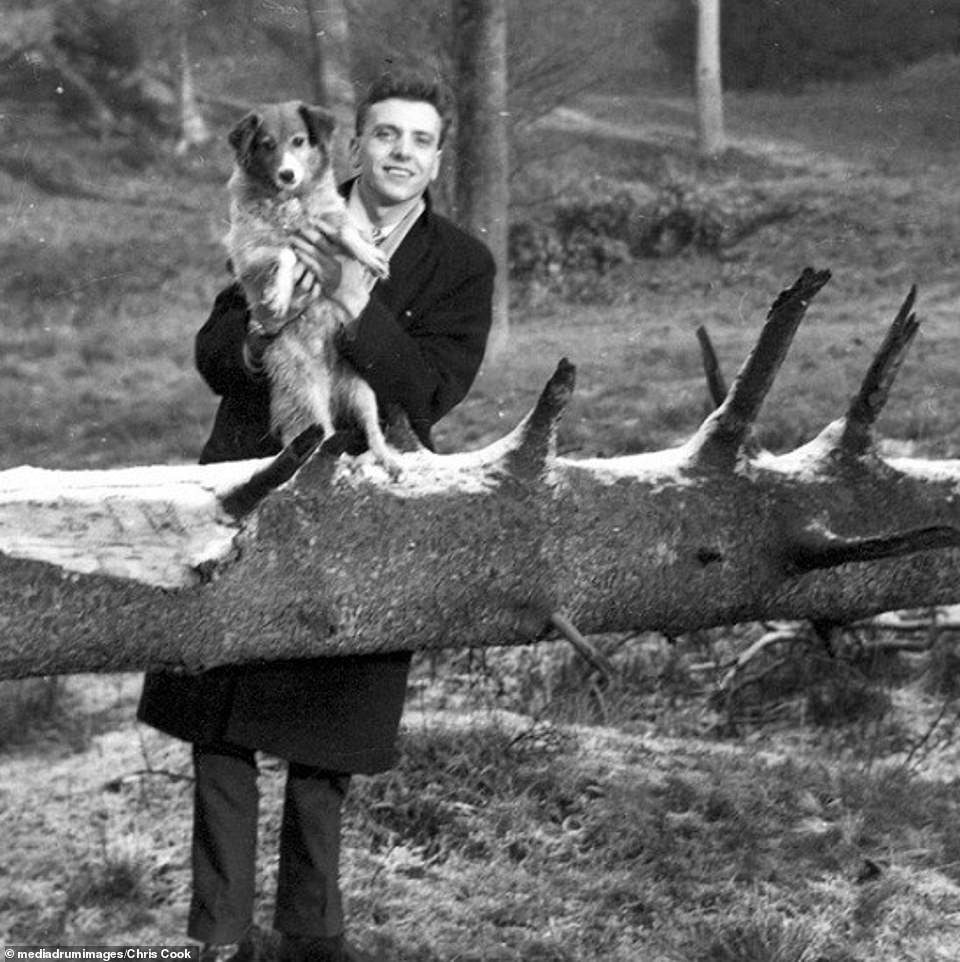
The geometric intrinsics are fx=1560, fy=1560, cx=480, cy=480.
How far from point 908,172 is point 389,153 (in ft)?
40.3

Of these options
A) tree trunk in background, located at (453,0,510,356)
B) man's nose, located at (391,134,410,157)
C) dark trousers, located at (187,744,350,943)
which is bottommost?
dark trousers, located at (187,744,350,943)

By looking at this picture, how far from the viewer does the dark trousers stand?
11.1 feet

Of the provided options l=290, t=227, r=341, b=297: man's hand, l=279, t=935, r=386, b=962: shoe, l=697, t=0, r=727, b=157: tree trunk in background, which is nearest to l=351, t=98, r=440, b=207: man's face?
l=290, t=227, r=341, b=297: man's hand

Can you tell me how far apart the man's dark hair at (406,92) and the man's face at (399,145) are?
0.01 metres

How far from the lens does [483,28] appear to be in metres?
9.65

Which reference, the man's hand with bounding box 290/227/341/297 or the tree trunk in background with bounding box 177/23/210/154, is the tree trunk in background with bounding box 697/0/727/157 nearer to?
the tree trunk in background with bounding box 177/23/210/154

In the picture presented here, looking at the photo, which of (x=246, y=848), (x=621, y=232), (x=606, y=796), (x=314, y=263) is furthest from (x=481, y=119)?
(x=246, y=848)

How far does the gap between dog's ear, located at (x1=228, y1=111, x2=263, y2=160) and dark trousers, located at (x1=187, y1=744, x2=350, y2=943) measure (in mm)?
1269

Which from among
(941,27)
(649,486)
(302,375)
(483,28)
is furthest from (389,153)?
(941,27)

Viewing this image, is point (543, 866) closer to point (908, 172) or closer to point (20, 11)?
point (908, 172)

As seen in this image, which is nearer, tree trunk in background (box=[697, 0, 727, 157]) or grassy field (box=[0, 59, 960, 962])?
grassy field (box=[0, 59, 960, 962])

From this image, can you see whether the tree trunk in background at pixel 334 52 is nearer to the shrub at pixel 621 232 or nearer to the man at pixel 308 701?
the shrub at pixel 621 232

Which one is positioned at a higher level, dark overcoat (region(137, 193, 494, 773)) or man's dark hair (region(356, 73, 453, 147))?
man's dark hair (region(356, 73, 453, 147))

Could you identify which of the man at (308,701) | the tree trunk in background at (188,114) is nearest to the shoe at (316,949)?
the man at (308,701)
